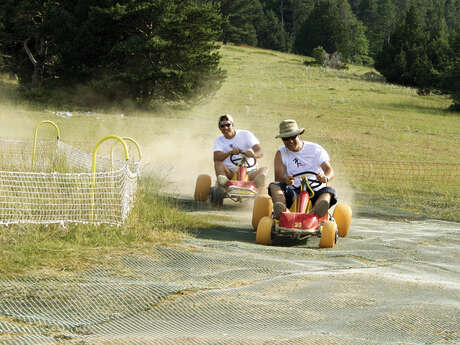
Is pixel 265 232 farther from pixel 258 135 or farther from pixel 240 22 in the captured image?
pixel 240 22

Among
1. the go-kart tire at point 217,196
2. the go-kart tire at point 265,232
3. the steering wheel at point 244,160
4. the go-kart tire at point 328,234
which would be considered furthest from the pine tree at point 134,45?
the go-kart tire at point 328,234

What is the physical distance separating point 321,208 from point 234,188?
9.40ft

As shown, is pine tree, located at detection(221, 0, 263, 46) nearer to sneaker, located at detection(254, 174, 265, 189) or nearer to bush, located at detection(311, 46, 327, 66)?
bush, located at detection(311, 46, 327, 66)

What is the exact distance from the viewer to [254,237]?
8891 mm

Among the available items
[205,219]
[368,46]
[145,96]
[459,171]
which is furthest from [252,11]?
[205,219]

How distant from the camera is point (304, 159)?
8.79 metres

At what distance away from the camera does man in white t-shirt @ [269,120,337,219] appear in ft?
28.2

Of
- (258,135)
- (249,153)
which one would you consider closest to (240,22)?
(258,135)

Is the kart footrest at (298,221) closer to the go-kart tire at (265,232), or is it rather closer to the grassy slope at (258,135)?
the go-kart tire at (265,232)

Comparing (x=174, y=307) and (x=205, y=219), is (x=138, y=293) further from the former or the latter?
(x=205, y=219)

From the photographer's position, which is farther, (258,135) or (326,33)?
(326,33)

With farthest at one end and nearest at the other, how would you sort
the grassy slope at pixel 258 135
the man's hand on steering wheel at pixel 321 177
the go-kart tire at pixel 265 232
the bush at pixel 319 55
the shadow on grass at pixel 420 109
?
the bush at pixel 319 55 < the shadow on grass at pixel 420 109 < the man's hand on steering wheel at pixel 321 177 < the go-kart tire at pixel 265 232 < the grassy slope at pixel 258 135

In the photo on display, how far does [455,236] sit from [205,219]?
363 centimetres

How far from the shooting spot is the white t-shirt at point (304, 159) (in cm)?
876
